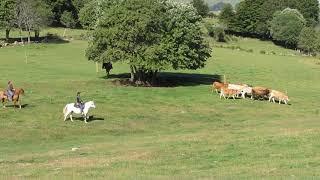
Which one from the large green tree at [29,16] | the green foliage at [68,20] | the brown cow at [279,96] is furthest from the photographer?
the green foliage at [68,20]

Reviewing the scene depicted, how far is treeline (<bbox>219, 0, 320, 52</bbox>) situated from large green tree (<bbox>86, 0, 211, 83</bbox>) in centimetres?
7273

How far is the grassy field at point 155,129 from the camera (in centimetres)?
2289

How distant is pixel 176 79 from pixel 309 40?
68534mm

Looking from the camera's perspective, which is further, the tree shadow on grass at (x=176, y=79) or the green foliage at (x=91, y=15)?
the green foliage at (x=91, y=15)

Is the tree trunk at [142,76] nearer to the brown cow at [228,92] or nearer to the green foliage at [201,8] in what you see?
the brown cow at [228,92]

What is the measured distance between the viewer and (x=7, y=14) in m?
109

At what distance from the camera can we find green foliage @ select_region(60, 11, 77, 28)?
13612 centimetres

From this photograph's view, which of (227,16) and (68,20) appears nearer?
(68,20)

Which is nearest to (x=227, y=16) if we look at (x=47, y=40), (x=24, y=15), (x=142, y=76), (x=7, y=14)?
(x=47, y=40)

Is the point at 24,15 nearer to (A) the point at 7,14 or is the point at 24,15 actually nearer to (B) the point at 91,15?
(A) the point at 7,14

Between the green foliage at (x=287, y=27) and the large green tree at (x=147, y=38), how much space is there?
78.7 metres

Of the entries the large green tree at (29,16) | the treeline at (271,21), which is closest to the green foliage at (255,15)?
the treeline at (271,21)

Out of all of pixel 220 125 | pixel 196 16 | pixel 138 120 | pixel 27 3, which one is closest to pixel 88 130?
pixel 138 120

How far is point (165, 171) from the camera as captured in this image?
22219 millimetres
